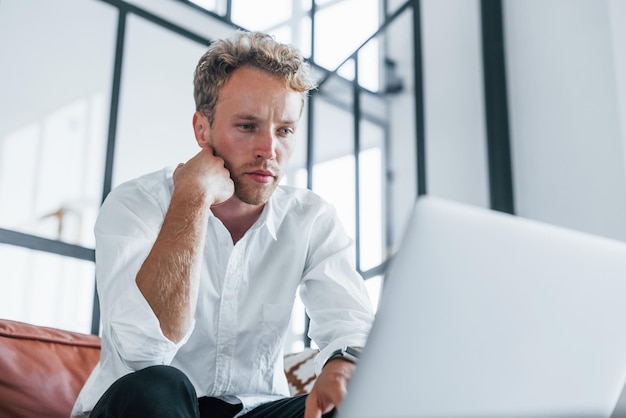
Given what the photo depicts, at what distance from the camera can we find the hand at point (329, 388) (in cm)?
100

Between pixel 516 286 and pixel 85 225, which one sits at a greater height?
pixel 85 225

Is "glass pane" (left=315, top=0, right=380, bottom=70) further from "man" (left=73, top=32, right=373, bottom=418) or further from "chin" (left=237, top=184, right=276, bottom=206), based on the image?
"chin" (left=237, top=184, right=276, bottom=206)

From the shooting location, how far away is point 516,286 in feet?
2.14

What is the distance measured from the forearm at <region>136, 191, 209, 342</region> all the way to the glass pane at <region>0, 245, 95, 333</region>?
1.58 metres

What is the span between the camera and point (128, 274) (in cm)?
129

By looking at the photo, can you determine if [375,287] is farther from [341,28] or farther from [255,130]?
[255,130]

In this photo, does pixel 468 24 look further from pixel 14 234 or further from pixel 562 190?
pixel 14 234

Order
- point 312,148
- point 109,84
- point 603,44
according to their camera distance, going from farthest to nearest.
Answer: point 312,148, point 109,84, point 603,44

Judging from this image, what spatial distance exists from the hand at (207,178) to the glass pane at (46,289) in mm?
1451

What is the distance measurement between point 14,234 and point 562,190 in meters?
1.99

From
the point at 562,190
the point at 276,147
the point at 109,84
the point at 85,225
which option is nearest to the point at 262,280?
the point at 276,147

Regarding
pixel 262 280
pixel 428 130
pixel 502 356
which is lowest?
pixel 502 356

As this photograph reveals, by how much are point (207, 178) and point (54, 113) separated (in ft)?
5.77

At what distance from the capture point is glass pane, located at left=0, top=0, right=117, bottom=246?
2.79 metres
